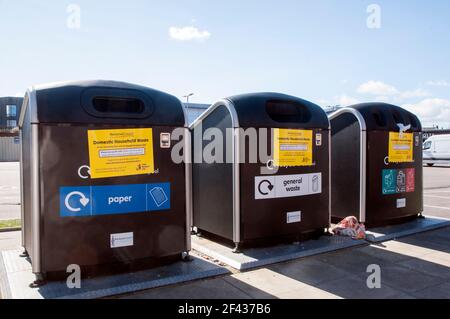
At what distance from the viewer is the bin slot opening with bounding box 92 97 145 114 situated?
144 inches

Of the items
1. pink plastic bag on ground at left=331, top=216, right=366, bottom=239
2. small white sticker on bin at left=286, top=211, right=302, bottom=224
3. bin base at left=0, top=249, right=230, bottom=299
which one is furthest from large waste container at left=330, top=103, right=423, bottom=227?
bin base at left=0, top=249, right=230, bottom=299

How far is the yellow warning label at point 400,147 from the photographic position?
581 cm

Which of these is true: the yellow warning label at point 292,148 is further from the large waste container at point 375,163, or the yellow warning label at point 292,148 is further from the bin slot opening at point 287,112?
the large waste container at point 375,163

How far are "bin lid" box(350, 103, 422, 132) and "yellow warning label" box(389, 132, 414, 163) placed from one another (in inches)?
4.7

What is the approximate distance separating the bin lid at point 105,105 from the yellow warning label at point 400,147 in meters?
3.54

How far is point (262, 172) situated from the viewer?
443 centimetres

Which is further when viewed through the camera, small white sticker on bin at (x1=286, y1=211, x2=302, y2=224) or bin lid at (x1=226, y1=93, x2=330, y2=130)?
small white sticker on bin at (x1=286, y1=211, x2=302, y2=224)

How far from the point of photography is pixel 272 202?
4500 millimetres

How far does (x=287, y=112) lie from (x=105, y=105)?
2210 mm

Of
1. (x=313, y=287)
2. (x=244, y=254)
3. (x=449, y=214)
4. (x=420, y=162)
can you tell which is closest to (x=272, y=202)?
(x=244, y=254)

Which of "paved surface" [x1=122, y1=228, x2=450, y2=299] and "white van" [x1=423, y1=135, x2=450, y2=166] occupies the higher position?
"white van" [x1=423, y1=135, x2=450, y2=166]

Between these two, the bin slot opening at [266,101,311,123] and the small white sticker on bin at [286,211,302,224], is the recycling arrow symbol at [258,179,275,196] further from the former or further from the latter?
the bin slot opening at [266,101,311,123]

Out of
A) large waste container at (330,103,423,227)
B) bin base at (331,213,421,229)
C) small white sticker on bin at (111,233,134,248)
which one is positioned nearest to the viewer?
small white sticker on bin at (111,233,134,248)
